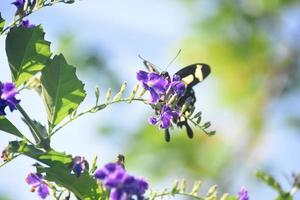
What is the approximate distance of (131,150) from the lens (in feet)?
48.2

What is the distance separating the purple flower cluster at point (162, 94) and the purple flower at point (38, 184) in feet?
1.15

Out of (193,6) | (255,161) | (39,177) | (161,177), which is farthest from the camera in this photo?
(193,6)

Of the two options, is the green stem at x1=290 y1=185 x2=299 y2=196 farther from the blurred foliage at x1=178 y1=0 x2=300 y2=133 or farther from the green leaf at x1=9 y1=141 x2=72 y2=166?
the blurred foliage at x1=178 y1=0 x2=300 y2=133

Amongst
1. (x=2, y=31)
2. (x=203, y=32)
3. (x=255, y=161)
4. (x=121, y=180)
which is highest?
(x=203, y=32)

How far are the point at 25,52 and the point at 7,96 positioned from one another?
0.28 m

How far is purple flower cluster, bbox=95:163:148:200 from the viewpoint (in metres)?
1.64

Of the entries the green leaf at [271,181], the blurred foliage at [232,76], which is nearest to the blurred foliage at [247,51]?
the blurred foliage at [232,76]

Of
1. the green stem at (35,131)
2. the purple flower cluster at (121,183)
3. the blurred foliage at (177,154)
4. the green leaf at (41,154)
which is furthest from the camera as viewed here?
the blurred foliage at (177,154)

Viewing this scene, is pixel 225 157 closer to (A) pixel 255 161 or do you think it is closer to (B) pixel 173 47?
(A) pixel 255 161

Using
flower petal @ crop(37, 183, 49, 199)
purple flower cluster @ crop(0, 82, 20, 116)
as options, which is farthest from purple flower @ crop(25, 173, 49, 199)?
purple flower cluster @ crop(0, 82, 20, 116)

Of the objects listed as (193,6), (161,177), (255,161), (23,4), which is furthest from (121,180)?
(193,6)

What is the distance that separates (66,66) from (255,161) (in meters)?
13.3

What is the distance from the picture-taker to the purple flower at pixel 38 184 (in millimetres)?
2051

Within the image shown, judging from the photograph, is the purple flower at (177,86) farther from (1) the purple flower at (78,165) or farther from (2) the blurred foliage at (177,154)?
(2) the blurred foliage at (177,154)
